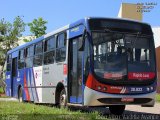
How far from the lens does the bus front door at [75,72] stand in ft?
49.8

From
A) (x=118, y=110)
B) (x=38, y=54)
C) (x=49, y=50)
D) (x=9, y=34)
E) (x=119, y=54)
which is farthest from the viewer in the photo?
(x=9, y=34)

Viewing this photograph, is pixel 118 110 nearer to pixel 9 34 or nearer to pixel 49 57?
pixel 49 57

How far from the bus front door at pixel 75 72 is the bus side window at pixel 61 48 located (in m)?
0.67

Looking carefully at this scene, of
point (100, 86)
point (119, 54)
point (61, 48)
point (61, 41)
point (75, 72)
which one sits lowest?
point (100, 86)

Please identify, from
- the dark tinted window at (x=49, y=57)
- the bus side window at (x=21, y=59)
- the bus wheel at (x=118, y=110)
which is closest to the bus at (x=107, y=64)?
the bus wheel at (x=118, y=110)

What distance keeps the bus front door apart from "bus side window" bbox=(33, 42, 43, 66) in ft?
14.0

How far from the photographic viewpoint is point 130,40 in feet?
49.2

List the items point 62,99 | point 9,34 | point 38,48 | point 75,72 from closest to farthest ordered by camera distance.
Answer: point 75,72 → point 62,99 → point 38,48 → point 9,34

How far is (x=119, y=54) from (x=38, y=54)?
6901 millimetres

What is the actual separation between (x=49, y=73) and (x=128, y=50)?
16.6 ft

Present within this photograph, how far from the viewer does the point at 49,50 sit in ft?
61.9

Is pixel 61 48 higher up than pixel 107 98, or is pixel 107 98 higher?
pixel 61 48

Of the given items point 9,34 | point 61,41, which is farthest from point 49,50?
point 9,34

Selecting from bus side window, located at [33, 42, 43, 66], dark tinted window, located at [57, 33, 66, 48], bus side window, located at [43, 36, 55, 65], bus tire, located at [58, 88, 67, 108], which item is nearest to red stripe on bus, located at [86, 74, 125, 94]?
bus tire, located at [58, 88, 67, 108]
